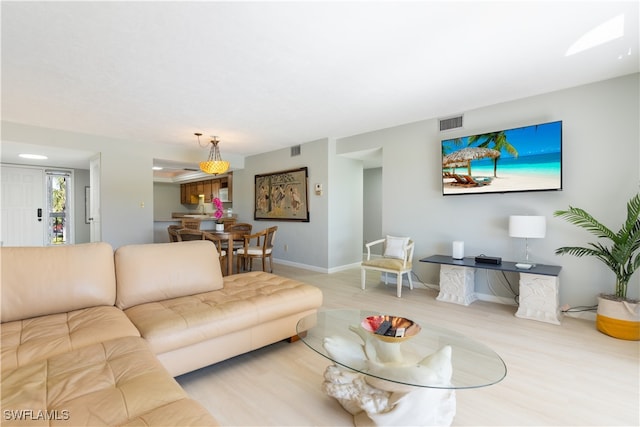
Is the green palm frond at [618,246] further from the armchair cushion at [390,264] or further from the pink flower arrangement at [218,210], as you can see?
the pink flower arrangement at [218,210]

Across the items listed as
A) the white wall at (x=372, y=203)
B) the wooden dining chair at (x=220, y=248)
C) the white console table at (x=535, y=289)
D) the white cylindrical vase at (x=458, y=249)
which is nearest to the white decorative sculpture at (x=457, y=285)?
the white console table at (x=535, y=289)

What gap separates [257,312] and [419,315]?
197 cm

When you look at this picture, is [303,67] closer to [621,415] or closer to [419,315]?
[419,315]

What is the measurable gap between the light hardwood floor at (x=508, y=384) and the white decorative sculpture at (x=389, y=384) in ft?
0.52

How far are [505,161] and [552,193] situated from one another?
1.99 ft

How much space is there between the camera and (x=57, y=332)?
67.4 inches

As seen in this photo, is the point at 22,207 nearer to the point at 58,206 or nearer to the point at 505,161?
the point at 58,206

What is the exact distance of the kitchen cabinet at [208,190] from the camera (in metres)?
8.27

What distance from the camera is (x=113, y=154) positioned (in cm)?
557

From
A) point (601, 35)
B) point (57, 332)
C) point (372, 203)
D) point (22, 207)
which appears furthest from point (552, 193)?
point (22, 207)

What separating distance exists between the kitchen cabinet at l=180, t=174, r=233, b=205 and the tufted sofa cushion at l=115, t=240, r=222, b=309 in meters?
5.54

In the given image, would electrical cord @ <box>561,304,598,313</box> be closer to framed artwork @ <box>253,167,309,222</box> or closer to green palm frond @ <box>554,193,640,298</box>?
green palm frond @ <box>554,193,640,298</box>

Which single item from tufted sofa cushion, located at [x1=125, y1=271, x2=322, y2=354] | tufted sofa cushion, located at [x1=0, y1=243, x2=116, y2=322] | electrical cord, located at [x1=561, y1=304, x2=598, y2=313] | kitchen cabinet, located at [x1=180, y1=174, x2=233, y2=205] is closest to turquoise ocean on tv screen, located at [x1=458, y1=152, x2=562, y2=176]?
electrical cord, located at [x1=561, y1=304, x2=598, y2=313]

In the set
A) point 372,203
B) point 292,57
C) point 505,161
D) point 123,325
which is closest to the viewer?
point 123,325
